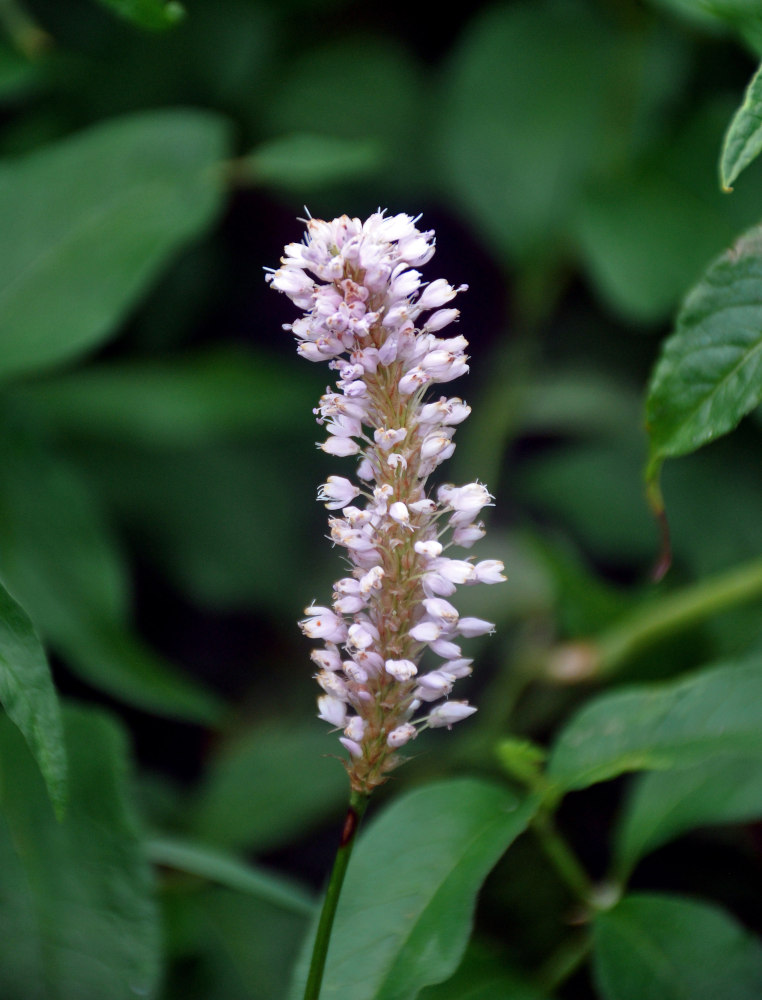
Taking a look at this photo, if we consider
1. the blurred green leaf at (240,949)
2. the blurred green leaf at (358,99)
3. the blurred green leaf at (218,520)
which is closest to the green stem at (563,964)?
the blurred green leaf at (240,949)

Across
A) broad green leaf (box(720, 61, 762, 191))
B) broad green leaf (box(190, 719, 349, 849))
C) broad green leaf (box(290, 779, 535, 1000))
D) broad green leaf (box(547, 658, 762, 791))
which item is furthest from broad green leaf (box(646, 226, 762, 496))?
broad green leaf (box(190, 719, 349, 849))

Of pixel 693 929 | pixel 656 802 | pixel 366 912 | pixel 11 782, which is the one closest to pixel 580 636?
pixel 656 802

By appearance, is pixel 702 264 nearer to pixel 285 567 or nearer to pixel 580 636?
pixel 580 636

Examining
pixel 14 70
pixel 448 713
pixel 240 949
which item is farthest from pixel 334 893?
pixel 14 70

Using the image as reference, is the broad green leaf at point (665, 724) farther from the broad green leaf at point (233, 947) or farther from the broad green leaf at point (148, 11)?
the broad green leaf at point (148, 11)

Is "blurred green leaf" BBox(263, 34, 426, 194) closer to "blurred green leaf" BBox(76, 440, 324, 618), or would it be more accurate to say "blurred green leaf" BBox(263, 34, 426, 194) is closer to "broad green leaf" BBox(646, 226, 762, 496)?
"blurred green leaf" BBox(76, 440, 324, 618)

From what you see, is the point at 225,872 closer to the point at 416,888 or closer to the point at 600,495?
the point at 416,888
